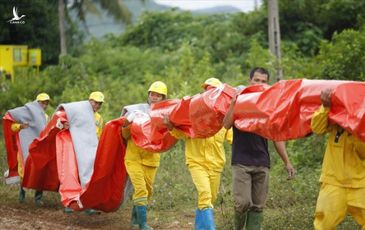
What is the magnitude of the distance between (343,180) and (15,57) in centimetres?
2042

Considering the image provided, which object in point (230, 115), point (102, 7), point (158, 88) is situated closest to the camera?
point (230, 115)

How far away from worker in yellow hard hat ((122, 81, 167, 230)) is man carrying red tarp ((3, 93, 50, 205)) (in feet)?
9.71

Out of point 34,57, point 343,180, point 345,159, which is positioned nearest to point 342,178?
point 343,180

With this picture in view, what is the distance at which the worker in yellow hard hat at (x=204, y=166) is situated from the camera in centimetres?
708

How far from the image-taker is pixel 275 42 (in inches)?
662

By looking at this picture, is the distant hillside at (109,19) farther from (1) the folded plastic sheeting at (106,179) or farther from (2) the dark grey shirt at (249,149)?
(2) the dark grey shirt at (249,149)

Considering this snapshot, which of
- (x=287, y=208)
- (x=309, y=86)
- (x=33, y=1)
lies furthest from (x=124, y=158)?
(x=33, y=1)

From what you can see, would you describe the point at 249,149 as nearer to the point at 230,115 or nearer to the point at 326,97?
the point at 230,115

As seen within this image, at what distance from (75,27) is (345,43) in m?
19.7

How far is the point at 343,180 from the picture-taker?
534 centimetres

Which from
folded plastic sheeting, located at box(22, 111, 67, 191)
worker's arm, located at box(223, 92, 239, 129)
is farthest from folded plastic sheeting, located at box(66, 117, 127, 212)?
worker's arm, located at box(223, 92, 239, 129)

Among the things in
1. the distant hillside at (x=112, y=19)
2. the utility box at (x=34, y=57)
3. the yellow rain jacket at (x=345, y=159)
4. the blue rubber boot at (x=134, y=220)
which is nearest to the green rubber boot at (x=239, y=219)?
the yellow rain jacket at (x=345, y=159)

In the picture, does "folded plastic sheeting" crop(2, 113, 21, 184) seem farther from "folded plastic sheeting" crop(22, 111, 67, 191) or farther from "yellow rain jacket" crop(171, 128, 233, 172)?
"yellow rain jacket" crop(171, 128, 233, 172)

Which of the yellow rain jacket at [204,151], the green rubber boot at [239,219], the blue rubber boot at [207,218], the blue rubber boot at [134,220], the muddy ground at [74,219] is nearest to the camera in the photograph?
the green rubber boot at [239,219]
